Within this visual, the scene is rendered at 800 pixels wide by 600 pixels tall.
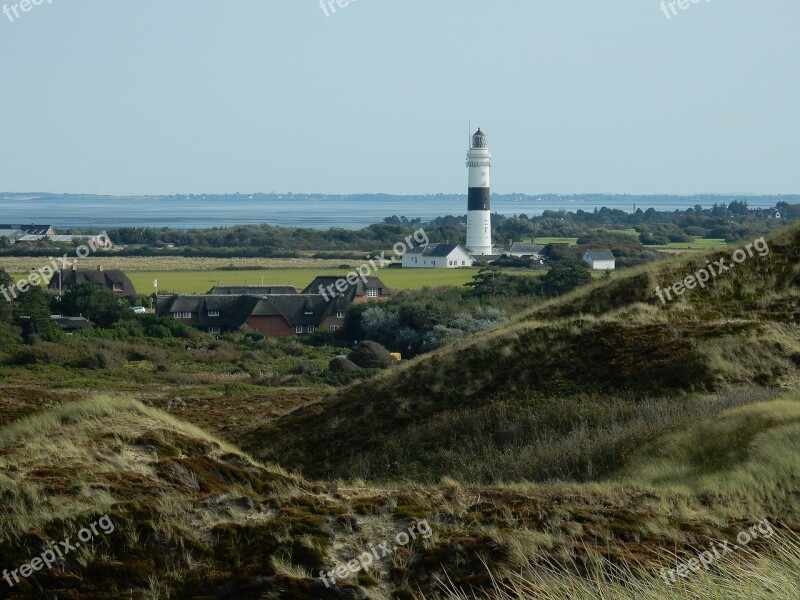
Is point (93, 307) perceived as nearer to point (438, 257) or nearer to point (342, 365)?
point (342, 365)

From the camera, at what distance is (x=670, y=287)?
79.4ft

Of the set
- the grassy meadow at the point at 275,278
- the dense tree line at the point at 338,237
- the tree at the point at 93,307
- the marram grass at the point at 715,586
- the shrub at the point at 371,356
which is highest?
the marram grass at the point at 715,586

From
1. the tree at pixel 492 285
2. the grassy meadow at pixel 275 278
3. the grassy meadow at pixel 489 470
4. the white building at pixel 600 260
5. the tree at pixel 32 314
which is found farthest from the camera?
the white building at pixel 600 260

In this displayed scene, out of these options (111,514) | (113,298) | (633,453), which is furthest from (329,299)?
(111,514)

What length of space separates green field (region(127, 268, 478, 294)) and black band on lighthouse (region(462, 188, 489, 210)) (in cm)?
1199

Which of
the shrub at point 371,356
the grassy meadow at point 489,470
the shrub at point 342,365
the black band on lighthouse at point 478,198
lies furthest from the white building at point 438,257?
the grassy meadow at point 489,470

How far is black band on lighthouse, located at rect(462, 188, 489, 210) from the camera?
102 meters

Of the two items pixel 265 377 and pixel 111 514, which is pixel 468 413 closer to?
pixel 111 514

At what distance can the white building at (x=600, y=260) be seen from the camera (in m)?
89.2

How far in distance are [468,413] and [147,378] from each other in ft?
83.3

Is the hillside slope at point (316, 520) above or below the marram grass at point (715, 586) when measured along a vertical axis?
below

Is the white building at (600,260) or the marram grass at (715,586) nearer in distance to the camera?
the marram grass at (715,586)

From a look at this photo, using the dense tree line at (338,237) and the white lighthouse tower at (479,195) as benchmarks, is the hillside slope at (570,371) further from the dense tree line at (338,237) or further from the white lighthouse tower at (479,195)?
the dense tree line at (338,237)

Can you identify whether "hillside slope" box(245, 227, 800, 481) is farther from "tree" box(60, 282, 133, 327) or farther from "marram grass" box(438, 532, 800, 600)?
"tree" box(60, 282, 133, 327)
